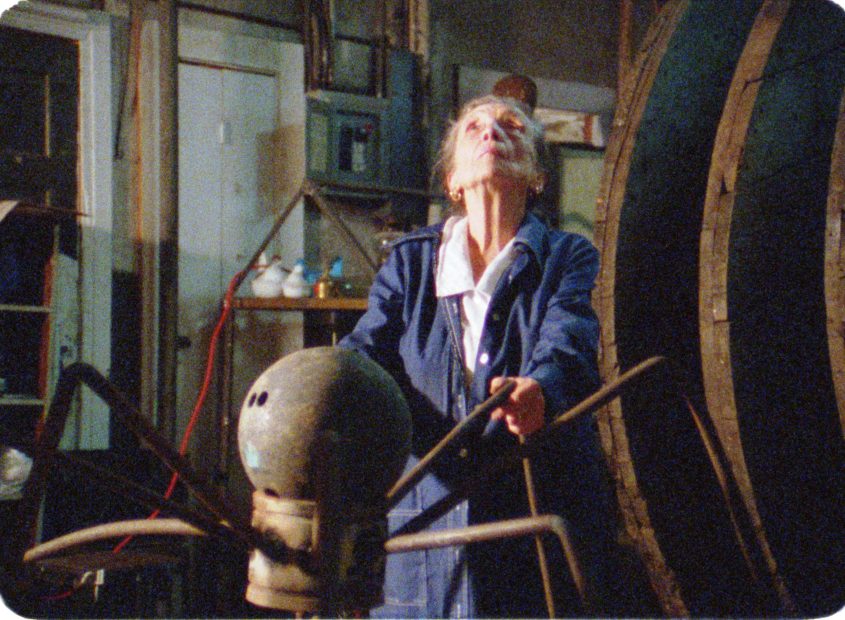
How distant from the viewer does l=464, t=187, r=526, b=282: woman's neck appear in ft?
5.11

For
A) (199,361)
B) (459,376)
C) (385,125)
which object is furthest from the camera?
(385,125)

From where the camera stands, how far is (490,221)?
1.57m

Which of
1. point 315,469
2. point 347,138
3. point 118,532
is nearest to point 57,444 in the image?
point 118,532

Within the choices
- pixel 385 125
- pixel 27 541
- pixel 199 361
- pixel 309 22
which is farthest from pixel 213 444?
pixel 27 541

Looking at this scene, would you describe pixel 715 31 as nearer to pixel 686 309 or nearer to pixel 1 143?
pixel 686 309

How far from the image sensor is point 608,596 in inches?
67.7

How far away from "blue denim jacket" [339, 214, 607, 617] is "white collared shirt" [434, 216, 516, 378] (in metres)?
0.02

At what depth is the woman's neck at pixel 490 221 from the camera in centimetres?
156

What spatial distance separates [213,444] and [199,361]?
0.37 meters

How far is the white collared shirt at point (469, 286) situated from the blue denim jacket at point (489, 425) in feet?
0.08

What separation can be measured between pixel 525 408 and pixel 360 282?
9.00 ft

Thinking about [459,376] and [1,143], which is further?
[1,143]

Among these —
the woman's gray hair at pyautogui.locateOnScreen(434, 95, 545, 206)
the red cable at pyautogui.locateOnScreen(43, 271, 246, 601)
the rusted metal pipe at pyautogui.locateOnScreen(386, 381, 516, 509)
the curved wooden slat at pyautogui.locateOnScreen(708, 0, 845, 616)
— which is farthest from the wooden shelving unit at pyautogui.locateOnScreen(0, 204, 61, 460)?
the rusted metal pipe at pyautogui.locateOnScreen(386, 381, 516, 509)

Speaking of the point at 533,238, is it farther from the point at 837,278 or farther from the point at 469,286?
the point at 837,278
